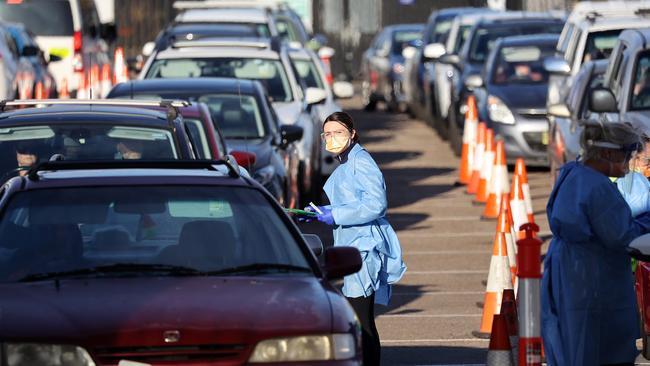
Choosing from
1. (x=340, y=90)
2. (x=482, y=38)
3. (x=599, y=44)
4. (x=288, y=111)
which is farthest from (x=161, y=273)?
(x=482, y=38)

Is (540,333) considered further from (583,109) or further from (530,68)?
(530,68)

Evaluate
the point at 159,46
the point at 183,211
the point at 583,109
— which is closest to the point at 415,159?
the point at 159,46

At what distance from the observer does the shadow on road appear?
11.3m

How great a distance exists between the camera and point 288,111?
19750 mm

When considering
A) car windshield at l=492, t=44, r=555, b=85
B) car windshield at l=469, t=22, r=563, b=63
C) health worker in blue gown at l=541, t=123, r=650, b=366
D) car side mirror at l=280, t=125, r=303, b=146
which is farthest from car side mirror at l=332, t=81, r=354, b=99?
health worker in blue gown at l=541, t=123, r=650, b=366

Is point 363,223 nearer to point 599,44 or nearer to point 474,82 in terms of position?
point 599,44

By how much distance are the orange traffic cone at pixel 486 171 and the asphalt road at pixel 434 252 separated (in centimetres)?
15

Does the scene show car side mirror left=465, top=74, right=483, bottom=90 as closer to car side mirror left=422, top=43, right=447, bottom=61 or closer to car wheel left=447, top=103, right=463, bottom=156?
car wheel left=447, top=103, right=463, bottom=156

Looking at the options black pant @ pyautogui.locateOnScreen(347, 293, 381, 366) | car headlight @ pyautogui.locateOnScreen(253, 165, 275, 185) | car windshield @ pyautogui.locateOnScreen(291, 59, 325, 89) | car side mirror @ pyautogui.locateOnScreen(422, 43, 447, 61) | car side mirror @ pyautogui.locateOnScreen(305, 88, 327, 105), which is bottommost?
car side mirror @ pyautogui.locateOnScreen(422, 43, 447, 61)

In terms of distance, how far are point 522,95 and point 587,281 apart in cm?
1574

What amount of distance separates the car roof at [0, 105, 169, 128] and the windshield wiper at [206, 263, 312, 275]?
151 inches

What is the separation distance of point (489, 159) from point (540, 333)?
11632 millimetres

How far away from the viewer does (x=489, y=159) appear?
2023 cm

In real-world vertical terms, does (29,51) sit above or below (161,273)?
below
